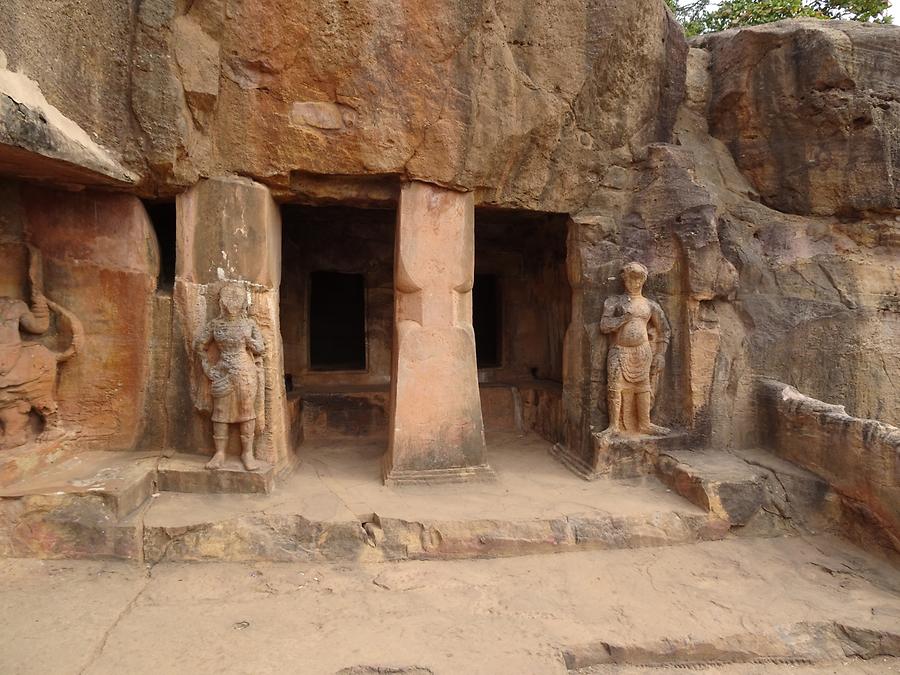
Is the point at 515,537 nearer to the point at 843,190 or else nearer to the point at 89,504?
the point at 89,504

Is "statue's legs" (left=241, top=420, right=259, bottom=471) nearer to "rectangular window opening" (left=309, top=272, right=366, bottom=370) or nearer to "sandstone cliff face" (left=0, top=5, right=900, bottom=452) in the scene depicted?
"sandstone cliff face" (left=0, top=5, right=900, bottom=452)

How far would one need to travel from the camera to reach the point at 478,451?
16.8ft

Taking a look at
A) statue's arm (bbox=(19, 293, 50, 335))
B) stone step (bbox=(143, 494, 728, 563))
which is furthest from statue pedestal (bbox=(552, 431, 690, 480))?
statue's arm (bbox=(19, 293, 50, 335))

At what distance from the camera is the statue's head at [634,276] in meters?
5.16

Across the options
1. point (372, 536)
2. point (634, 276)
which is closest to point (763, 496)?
point (634, 276)

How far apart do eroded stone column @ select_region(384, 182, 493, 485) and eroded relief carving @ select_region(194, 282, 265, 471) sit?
4.02 feet

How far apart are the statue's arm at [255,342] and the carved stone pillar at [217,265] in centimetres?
13

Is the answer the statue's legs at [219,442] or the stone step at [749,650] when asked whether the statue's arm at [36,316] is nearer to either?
the statue's legs at [219,442]

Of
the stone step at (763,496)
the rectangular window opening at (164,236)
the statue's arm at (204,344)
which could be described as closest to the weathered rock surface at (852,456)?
the stone step at (763,496)

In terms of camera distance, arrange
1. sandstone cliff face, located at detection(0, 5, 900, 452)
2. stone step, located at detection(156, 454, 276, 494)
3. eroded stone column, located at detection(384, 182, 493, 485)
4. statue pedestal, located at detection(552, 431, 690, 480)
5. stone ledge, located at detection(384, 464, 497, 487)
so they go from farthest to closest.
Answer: statue pedestal, located at detection(552, 431, 690, 480) → eroded stone column, located at detection(384, 182, 493, 485) → stone ledge, located at detection(384, 464, 497, 487) → stone step, located at detection(156, 454, 276, 494) → sandstone cliff face, located at detection(0, 5, 900, 452)

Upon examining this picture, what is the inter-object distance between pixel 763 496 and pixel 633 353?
159 cm

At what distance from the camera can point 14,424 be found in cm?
442

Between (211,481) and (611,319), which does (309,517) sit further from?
(611,319)

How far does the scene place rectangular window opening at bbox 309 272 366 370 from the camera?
26.9 feet
